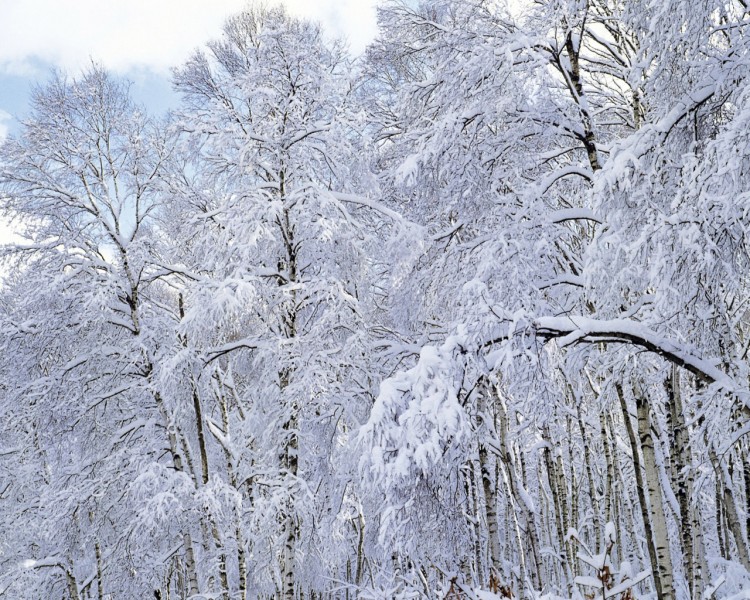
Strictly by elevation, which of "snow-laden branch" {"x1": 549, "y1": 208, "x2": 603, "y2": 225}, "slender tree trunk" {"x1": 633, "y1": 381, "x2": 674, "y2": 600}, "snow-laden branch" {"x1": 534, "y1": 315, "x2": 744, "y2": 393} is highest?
"snow-laden branch" {"x1": 549, "y1": 208, "x2": 603, "y2": 225}

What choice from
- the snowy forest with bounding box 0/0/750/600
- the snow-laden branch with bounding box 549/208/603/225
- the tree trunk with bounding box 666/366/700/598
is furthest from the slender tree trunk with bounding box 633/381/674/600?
the snow-laden branch with bounding box 549/208/603/225

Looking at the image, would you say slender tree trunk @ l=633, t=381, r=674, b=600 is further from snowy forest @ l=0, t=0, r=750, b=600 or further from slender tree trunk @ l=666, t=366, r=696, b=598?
slender tree trunk @ l=666, t=366, r=696, b=598

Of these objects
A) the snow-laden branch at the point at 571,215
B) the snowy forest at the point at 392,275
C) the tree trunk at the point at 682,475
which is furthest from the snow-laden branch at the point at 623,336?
the tree trunk at the point at 682,475

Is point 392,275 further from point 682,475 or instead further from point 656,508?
point 682,475

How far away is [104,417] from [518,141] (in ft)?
24.1

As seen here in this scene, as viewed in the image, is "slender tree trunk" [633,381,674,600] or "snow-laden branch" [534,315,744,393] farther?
"slender tree trunk" [633,381,674,600]

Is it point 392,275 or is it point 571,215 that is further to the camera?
point 392,275

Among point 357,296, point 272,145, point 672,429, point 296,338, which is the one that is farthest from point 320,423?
point 672,429

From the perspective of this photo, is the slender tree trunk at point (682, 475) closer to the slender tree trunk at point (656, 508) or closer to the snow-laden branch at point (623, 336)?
the slender tree trunk at point (656, 508)

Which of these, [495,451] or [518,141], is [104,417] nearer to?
[495,451]

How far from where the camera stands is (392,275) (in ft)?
21.8

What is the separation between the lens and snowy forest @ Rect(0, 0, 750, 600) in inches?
142

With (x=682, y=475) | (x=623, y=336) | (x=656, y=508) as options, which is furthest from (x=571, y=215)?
(x=682, y=475)

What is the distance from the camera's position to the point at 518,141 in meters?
6.14
